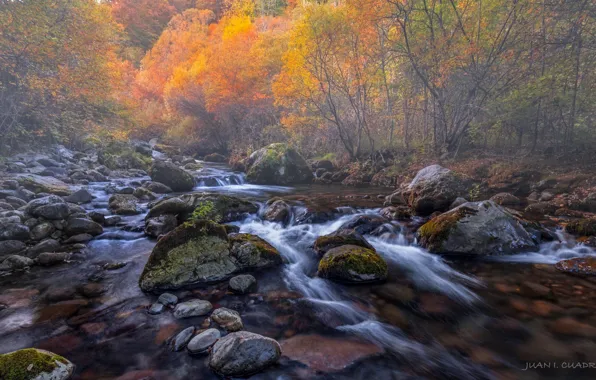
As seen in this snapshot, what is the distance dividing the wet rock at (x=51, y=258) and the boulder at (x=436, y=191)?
864 cm

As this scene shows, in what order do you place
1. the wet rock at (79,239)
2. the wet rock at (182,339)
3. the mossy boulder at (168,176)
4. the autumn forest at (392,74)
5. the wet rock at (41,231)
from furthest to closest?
1. the mossy boulder at (168,176)
2. the autumn forest at (392,74)
3. the wet rock at (79,239)
4. the wet rock at (41,231)
5. the wet rock at (182,339)

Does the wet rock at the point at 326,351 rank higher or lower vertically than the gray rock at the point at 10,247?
lower

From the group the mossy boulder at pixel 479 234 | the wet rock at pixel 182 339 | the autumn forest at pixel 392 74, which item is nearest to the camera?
the wet rock at pixel 182 339

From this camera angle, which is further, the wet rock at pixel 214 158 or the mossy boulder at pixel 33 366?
the wet rock at pixel 214 158

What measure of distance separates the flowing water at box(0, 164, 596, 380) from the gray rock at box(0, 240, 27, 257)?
39.9 inches

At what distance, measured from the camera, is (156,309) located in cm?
406

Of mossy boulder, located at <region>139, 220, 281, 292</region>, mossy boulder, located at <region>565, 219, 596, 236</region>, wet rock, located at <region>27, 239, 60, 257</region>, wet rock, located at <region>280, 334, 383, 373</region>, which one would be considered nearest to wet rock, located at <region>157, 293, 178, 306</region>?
mossy boulder, located at <region>139, 220, 281, 292</region>

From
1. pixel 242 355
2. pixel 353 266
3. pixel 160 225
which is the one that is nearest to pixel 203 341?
pixel 242 355

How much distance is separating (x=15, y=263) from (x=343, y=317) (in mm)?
5713

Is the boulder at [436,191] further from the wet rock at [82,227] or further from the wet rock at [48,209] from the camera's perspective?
the wet rock at [48,209]

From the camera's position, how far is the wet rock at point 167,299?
422 centimetres

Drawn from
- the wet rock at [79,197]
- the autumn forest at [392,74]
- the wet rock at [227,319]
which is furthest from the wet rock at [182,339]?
the autumn forest at [392,74]

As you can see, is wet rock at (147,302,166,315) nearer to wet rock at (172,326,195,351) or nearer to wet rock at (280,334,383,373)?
wet rock at (172,326,195,351)

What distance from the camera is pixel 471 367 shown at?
3.22m
